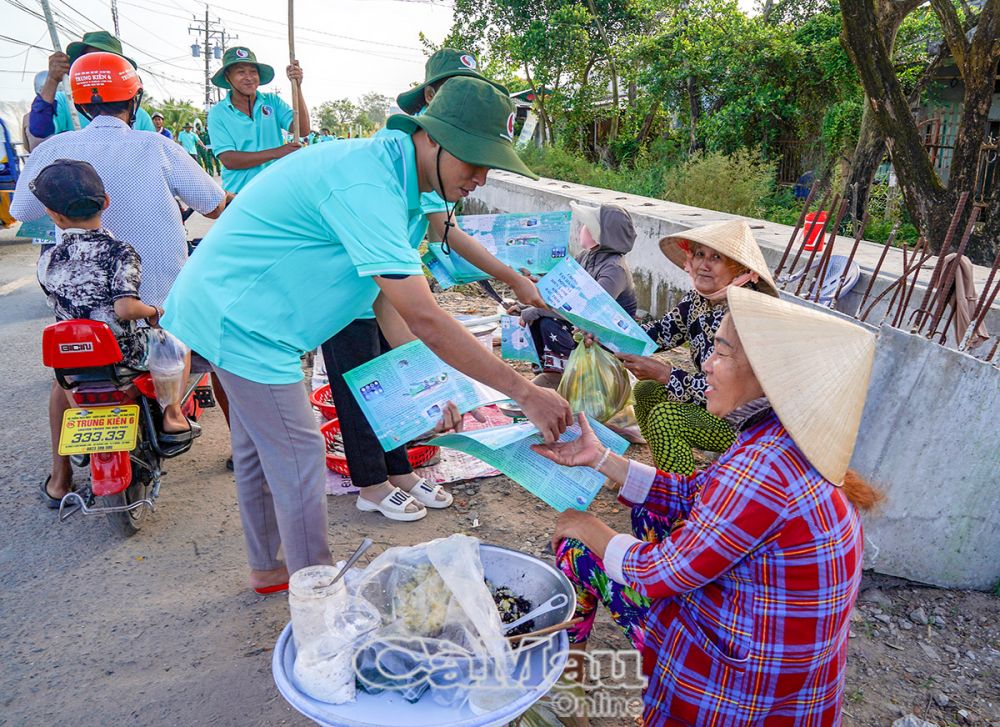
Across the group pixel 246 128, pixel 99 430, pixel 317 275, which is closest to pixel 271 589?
pixel 99 430

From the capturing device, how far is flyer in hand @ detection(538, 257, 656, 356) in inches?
120

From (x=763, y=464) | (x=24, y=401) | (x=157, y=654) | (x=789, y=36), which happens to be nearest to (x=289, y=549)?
(x=157, y=654)

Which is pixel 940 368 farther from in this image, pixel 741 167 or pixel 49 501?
pixel 741 167

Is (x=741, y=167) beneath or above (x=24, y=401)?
above

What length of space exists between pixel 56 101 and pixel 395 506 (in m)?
3.90

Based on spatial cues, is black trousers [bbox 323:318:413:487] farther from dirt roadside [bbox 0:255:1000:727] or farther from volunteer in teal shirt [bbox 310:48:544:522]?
dirt roadside [bbox 0:255:1000:727]

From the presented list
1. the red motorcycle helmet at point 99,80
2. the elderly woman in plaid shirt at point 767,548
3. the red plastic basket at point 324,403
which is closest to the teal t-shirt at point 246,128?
the red motorcycle helmet at point 99,80

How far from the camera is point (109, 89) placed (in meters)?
3.30

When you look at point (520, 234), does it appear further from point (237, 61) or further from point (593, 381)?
point (237, 61)

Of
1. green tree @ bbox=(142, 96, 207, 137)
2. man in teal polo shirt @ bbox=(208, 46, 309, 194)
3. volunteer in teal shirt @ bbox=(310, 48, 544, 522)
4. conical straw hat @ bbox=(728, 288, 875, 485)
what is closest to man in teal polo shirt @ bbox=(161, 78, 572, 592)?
conical straw hat @ bbox=(728, 288, 875, 485)

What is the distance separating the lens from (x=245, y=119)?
4.93m

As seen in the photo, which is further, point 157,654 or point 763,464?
point 157,654

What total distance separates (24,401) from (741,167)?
8.36m

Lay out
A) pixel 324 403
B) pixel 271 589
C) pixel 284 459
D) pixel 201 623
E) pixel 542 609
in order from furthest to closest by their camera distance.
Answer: pixel 324 403 < pixel 271 589 < pixel 201 623 < pixel 284 459 < pixel 542 609
